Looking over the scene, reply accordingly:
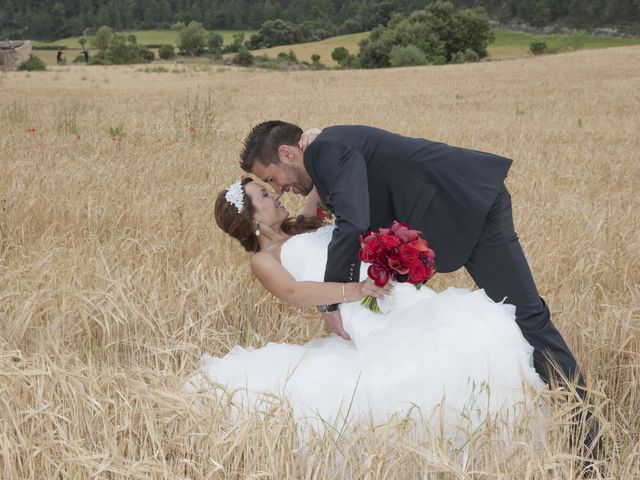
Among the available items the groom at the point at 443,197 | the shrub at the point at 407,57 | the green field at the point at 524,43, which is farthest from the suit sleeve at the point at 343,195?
the green field at the point at 524,43

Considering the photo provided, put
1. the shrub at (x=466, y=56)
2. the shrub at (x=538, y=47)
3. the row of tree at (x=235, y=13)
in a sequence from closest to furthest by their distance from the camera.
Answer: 1. the shrub at (x=466, y=56)
2. the shrub at (x=538, y=47)
3. the row of tree at (x=235, y=13)

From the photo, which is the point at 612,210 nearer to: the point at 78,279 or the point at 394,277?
the point at 394,277

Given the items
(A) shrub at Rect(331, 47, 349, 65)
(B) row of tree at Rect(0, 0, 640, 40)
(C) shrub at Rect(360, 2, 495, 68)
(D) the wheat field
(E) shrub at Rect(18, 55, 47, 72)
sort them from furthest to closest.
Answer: (B) row of tree at Rect(0, 0, 640, 40), (A) shrub at Rect(331, 47, 349, 65), (C) shrub at Rect(360, 2, 495, 68), (E) shrub at Rect(18, 55, 47, 72), (D) the wheat field

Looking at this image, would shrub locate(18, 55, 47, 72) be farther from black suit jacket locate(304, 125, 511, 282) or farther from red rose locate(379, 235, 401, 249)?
red rose locate(379, 235, 401, 249)

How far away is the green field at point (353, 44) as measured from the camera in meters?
76.4

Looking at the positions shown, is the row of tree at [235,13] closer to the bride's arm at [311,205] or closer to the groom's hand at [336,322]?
the bride's arm at [311,205]

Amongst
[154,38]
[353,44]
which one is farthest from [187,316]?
[154,38]

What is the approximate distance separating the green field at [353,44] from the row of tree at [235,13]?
17.4ft

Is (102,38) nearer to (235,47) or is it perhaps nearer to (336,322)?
(235,47)

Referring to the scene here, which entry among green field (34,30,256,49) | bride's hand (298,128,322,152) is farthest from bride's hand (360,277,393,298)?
green field (34,30,256,49)

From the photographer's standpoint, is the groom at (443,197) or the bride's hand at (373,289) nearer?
the bride's hand at (373,289)

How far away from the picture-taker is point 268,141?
10.5 feet

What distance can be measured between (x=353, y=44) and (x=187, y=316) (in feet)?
285

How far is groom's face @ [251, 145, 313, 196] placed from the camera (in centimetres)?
322
